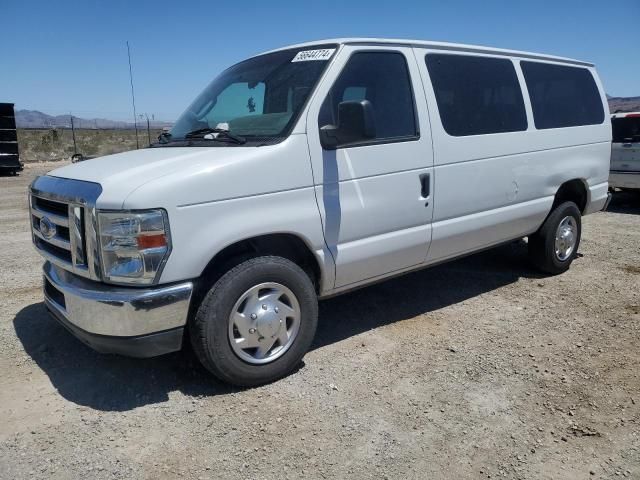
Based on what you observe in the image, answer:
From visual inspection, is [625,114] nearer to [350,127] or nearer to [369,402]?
[350,127]

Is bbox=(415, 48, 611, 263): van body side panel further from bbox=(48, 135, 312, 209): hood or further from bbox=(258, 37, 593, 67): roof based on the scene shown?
bbox=(48, 135, 312, 209): hood

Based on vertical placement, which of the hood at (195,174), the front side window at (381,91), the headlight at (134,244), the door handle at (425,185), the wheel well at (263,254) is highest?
the front side window at (381,91)

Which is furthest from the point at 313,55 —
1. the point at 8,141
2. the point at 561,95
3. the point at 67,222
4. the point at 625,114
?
the point at 8,141

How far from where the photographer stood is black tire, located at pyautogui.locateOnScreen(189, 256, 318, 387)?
3.03 meters

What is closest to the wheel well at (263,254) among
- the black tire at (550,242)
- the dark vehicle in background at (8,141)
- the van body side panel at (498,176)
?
the van body side panel at (498,176)

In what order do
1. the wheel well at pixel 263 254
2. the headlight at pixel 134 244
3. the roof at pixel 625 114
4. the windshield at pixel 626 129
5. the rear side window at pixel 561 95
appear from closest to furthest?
1. the headlight at pixel 134 244
2. the wheel well at pixel 263 254
3. the rear side window at pixel 561 95
4. the windshield at pixel 626 129
5. the roof at pixel 625 114

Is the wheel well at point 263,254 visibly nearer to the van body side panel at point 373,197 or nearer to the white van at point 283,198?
the white van at point 283,198

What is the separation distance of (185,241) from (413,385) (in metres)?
1.72

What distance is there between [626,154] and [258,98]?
328 inches

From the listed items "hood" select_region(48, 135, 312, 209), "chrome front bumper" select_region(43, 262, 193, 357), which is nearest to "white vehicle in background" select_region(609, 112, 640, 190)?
"hood" select_region(48, 135, 312, 209)

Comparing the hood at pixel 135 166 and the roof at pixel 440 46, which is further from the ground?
the roof at pixel 440 46

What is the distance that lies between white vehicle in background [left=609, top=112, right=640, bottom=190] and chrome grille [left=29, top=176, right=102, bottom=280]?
9554mm

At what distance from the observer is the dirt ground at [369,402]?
2623 mm

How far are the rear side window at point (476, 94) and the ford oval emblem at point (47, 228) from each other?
2.90 m
